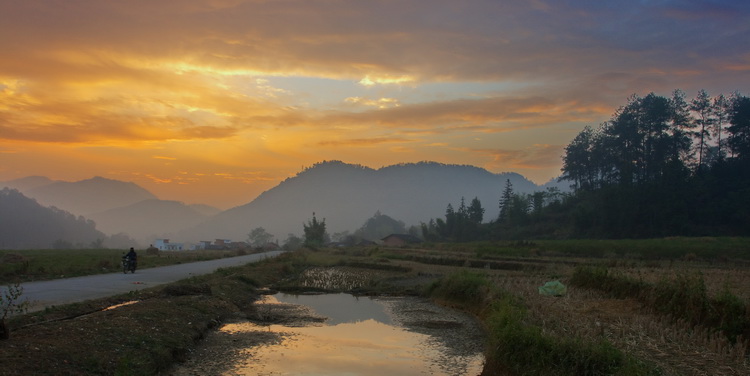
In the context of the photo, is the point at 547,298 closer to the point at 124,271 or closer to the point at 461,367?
the point at 461,367

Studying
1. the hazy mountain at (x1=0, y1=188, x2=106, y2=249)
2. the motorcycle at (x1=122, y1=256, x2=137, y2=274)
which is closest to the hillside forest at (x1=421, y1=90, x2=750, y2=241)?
the motorcycle at (x1=122, y1=256, x2=137, y2=274)

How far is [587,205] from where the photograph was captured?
235ft

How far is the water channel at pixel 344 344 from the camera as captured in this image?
1092cm

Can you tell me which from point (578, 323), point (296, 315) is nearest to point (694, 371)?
point (578, 323)

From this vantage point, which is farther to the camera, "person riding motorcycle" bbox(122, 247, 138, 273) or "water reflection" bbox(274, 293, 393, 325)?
"person riding motorcycle" bbox(122, 247, 138, 273)

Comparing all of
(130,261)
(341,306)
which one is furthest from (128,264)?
(341,306)

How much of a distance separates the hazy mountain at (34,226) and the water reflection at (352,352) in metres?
115

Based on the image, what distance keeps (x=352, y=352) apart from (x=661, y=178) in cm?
6019

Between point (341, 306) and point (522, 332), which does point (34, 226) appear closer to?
point (341, 306)

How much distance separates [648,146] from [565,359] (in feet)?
223

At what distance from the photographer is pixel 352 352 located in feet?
41.4

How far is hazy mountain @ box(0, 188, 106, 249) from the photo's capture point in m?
123

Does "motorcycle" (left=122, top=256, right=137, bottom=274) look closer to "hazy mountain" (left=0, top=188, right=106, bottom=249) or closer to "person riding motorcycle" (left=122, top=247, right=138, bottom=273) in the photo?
"person riding motorcycle" (left=122, top=247, right=138, bottom=273)

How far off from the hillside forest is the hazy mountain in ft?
348
